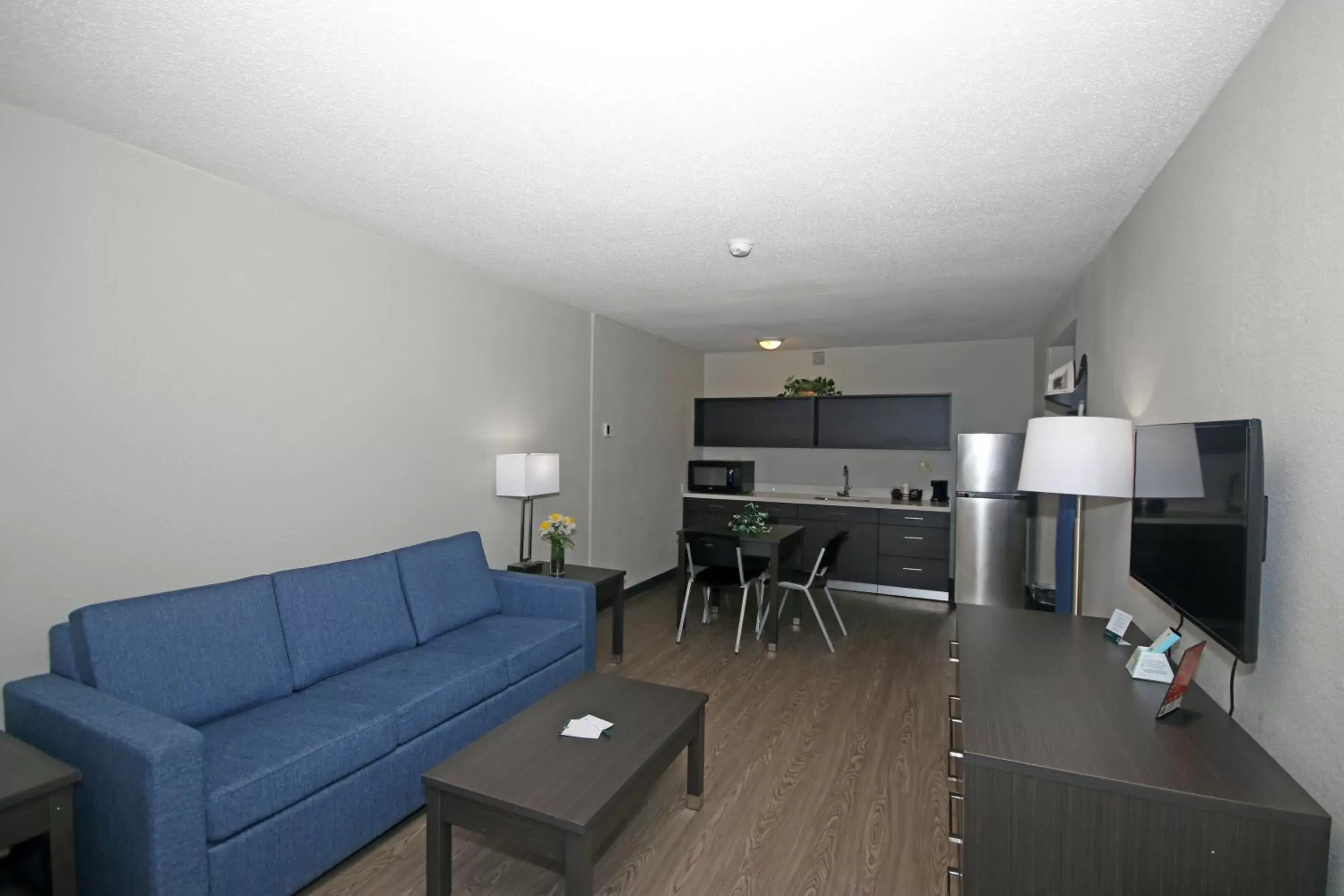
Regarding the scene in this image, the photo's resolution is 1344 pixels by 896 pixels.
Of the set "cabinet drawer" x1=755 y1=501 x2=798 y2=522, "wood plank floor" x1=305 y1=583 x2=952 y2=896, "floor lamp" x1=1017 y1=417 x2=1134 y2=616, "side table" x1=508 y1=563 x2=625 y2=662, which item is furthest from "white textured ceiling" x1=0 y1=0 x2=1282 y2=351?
"cabinet drawer" x1=755 y1=501 x2=798 y2=522

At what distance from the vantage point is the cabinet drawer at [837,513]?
6.04m

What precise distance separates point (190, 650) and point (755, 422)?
17.8 ft

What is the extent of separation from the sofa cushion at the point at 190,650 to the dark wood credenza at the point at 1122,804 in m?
2.36

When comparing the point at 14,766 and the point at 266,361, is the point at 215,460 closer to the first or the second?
the point at 266,361

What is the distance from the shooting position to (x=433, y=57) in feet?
5.57

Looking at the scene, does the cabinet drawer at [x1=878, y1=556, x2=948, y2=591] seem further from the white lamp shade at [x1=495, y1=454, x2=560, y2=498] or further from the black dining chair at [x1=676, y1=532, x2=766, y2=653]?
the white lamp shade at [x1=495, y1=454, x2=560, y2=498]

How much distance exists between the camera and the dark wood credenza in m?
1.20

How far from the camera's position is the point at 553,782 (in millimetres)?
1889

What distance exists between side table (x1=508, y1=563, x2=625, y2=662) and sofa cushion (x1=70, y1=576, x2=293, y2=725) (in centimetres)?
165

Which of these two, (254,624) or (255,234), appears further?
(255,234)

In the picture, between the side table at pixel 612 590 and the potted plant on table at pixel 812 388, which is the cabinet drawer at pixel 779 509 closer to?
the potted plant on table at pixel 812 388

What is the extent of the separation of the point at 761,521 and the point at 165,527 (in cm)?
351

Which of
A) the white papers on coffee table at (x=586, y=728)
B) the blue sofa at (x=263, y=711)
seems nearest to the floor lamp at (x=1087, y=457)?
the white papers on coffee table at (x=586, y=728)

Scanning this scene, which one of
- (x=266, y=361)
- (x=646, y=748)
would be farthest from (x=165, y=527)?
(x=646, y=748)
